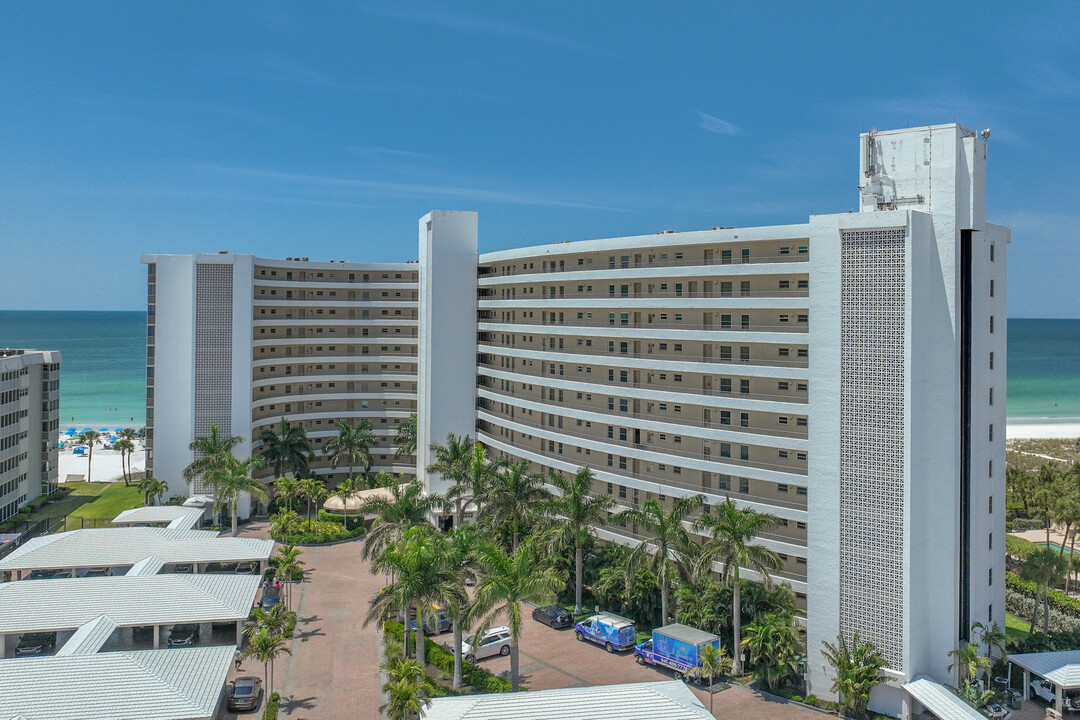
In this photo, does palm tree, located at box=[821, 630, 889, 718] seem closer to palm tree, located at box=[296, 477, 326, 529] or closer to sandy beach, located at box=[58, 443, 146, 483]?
palm tree, located at box=[296, 477, 326, 529]

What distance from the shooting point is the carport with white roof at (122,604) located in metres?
36.1

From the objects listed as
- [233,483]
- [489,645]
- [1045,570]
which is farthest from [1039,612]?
[233,483]

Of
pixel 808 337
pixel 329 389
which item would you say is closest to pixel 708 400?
pixel 808 337

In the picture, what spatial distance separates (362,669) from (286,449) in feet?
118

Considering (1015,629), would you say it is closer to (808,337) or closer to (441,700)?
(808,337)

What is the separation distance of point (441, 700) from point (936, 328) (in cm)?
2753

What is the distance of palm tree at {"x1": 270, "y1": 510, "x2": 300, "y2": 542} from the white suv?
84.9ft

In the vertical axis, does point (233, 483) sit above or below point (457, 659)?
above

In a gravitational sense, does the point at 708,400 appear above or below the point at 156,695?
above

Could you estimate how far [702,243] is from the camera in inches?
1794

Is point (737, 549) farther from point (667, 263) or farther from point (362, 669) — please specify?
point (667, 263)

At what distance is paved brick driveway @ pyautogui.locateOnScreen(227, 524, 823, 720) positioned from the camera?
34.8 meters

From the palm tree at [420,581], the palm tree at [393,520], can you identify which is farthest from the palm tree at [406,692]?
the palm tree at [393,520]

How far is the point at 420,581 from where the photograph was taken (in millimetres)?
35125
